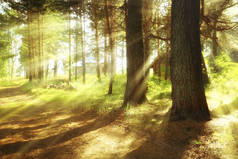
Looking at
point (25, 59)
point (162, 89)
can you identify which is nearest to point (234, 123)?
point (162, 89)

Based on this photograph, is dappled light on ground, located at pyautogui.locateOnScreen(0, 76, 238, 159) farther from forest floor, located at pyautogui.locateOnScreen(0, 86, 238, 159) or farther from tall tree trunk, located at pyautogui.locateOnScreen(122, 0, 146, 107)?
tall tree trunk, located at pyautogui.locateOnScreen(122, 0, 146, 107)

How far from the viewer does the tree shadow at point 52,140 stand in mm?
3816

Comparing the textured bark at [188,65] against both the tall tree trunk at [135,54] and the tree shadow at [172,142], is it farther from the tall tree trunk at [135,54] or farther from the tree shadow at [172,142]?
the tall tree trunk at [135,54]

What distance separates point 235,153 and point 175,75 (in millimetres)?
2487

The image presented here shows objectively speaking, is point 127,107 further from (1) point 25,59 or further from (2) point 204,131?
(1) point 25,59

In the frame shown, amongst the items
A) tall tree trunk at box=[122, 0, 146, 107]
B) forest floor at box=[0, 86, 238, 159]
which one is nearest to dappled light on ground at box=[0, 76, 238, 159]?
forest floor at box=[0, 86, 238, 159]

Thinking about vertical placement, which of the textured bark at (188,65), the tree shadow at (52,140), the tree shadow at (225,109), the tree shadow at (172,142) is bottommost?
the tree shadow at (52,140)

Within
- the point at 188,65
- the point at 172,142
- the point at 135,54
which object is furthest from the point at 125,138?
the point at 135,54

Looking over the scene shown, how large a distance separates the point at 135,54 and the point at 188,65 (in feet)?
10.0

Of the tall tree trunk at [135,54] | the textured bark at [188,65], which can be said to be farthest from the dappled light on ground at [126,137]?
the tall tree trunk at [135,54]

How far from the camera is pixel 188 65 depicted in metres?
4.67

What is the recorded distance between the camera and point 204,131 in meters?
3.99

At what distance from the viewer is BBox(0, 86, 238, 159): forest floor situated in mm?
3430

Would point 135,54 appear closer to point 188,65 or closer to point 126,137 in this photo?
point 188,65
